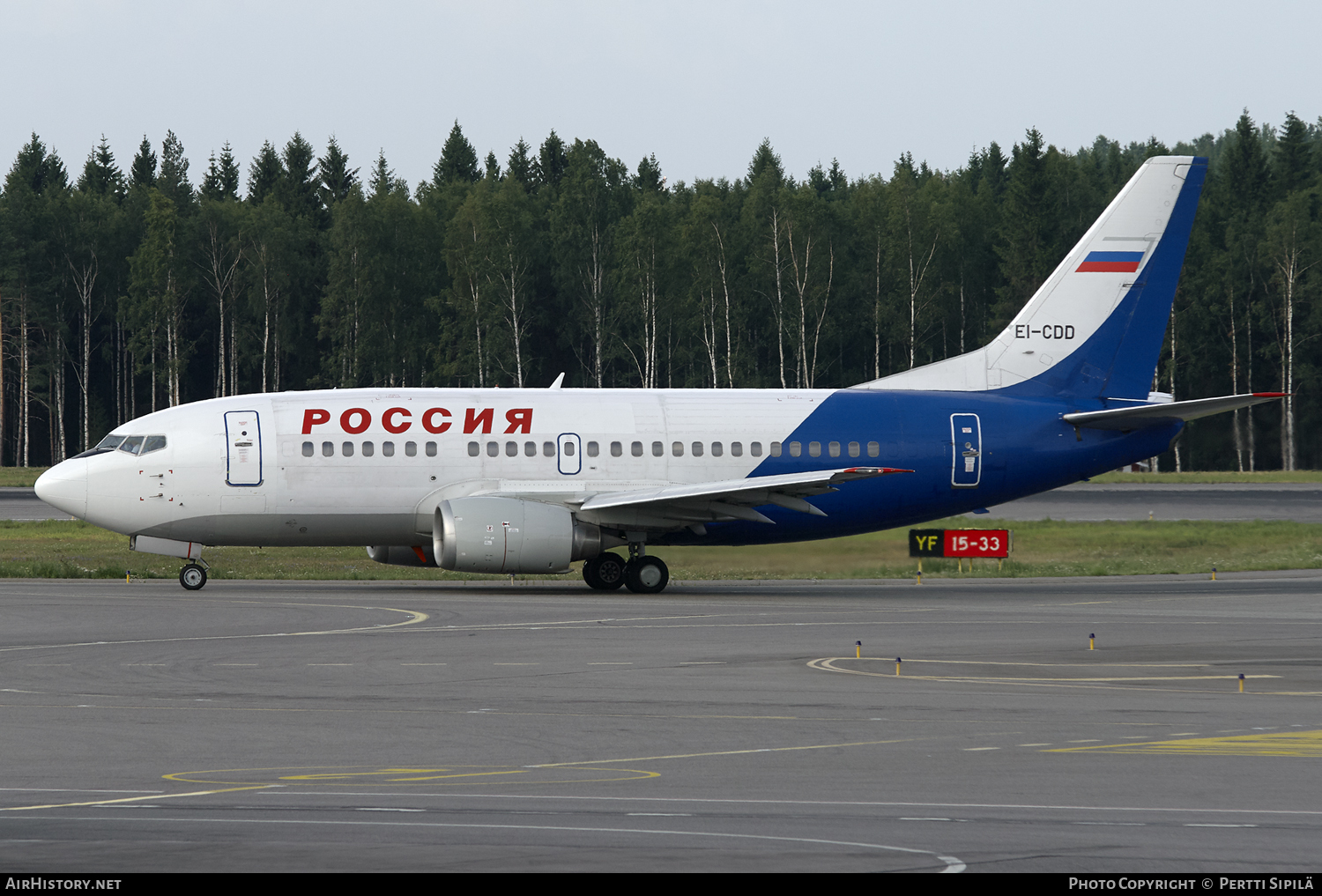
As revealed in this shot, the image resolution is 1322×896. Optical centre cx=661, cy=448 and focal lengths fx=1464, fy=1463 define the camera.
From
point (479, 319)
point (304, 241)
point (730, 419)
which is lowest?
point (730, 419)

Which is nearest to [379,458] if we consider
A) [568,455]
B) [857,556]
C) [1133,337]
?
[568,455]

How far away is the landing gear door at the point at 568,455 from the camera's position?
34062 millimetres

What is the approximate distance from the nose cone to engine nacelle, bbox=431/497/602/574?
7897 millimetres

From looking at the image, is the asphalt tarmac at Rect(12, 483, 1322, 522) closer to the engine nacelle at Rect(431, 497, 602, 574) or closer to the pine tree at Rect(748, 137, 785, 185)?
the engine nacelle at Rect(431, 497, 602, 574)

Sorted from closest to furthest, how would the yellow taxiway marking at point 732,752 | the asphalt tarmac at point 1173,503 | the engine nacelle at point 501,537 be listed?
the yellow taxiway marking at point 732,752
the engine nacelle at point 501,537
the asphalt tarmac at point 1173,503

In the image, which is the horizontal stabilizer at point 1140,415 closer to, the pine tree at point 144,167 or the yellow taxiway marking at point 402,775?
the yellow taxiway marking at point 402,775

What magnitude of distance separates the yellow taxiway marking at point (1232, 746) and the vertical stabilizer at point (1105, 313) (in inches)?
899

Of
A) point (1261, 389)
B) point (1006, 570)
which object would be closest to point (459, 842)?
point (1006, 570)

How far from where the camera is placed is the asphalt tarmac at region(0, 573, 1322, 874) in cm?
1009

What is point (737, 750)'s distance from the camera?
46.9ft

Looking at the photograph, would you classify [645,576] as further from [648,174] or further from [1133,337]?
[648,174]

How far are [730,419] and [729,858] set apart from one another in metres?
25.8

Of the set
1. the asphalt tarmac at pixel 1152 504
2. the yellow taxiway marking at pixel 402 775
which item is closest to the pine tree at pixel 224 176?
the asphalt tarmac at pixel 1152 504
